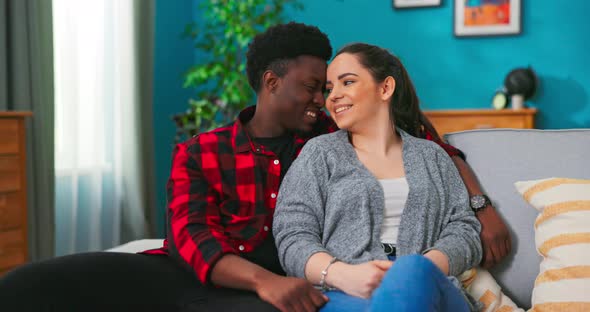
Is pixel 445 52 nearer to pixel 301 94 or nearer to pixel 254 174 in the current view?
pixel 301 94

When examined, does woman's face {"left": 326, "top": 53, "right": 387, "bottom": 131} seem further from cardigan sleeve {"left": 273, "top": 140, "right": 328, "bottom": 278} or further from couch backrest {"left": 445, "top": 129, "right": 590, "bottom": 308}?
couch backrest {"left": 445, "top": 129, "right": 590, "bottom": 308}

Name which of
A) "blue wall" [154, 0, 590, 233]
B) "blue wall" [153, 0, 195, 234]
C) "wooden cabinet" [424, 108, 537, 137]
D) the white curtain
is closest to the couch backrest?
"wooden cabinet" [424, 108, 537, 137]

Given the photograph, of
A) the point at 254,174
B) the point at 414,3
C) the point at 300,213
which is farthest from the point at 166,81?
the point at 300,213

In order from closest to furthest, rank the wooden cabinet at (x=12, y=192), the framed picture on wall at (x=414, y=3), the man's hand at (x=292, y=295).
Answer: the man's hand at (x=292, y=295)
the wooden cabinet at (x=12, y=192)
the framed picture on wall at (x=414, y=3)

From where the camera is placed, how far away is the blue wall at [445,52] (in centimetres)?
397

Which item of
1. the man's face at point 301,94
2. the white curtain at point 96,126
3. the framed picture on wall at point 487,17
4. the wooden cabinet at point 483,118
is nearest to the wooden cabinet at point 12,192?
the white curtain at point 96,126

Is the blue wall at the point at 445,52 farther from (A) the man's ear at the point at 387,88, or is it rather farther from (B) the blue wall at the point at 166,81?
(A) the man's ear at the point at 387,88

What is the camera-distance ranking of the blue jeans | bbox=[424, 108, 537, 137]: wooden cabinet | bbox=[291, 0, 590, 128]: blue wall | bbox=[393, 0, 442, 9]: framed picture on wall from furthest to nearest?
bbox=[393, 0, 442, 9]: framed picture on wall, bbox=[291, 0, 590, 128]: blue wall, bbox=[424, 108, 537, 137]: wooden cabinet, the blue jeans

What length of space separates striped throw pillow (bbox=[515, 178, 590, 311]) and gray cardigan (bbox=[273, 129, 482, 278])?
14 centimetres

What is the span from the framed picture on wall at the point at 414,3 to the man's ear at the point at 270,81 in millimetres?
2901

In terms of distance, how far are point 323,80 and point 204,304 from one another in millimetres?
637

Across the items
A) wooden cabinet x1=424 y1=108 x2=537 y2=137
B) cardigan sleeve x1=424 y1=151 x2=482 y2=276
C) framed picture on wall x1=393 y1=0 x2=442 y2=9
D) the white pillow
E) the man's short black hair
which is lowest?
the white pillow

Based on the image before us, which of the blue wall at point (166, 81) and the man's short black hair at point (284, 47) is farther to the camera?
the blue wall at point (166, 81)

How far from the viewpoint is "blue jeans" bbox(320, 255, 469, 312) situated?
37.6 inches
